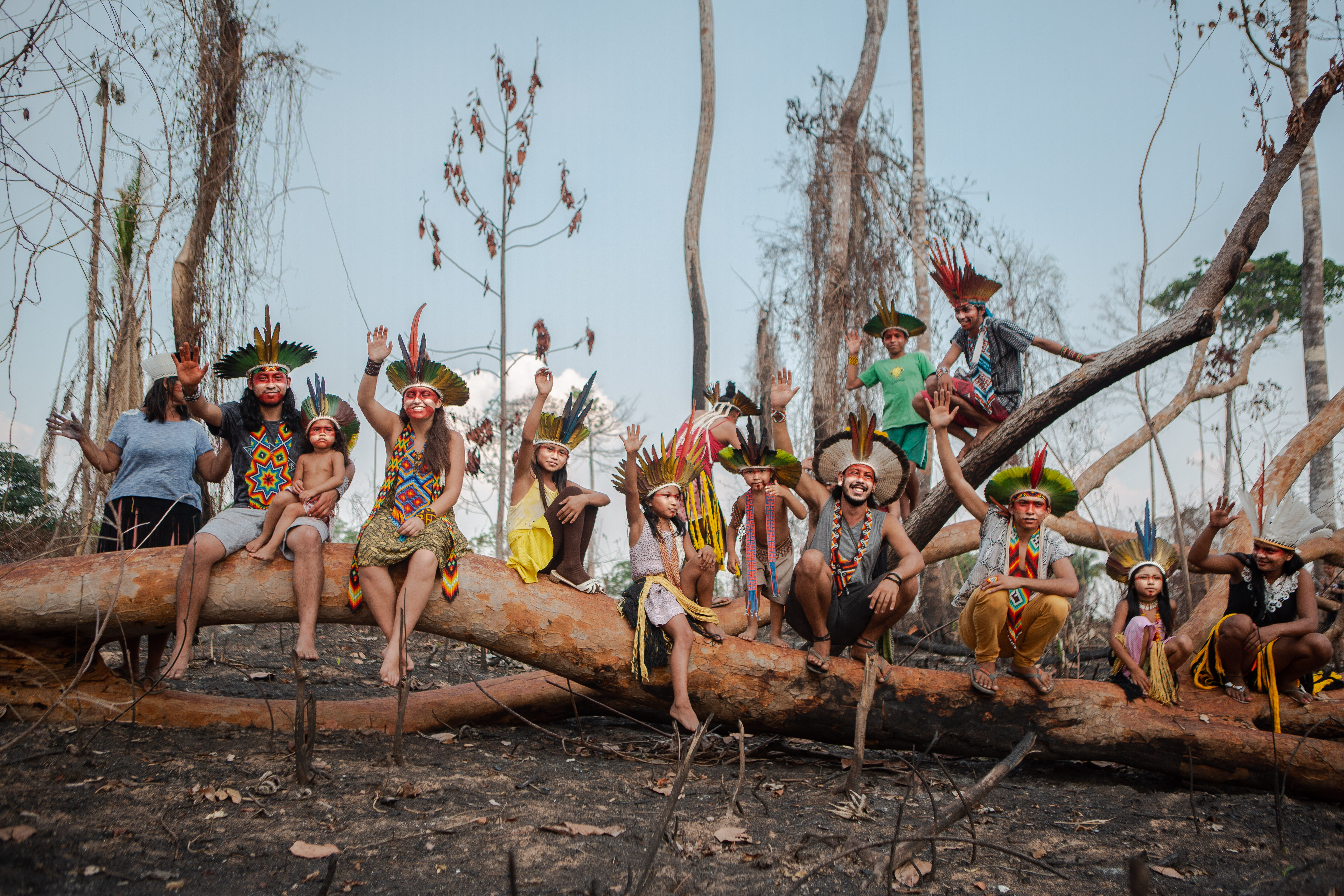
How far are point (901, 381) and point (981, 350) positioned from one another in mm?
564

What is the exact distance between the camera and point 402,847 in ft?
9.55

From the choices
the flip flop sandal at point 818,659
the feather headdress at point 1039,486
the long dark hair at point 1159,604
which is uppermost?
the feather headdress at point 1039,486

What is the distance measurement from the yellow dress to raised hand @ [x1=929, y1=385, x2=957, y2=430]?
6.96 ft

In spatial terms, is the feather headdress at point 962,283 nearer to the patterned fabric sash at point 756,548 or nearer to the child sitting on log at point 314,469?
the patterned fabric sash at point 756,548

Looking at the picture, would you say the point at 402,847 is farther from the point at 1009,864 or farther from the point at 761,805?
the point at 1009,864

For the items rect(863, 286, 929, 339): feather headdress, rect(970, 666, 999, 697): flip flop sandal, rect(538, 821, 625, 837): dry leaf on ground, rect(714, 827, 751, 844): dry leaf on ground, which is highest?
rect(863, 286, 929, 339): feather headdress

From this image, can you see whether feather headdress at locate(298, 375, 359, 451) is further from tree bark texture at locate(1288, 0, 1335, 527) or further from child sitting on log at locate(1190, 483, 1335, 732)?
tree bark texture at locate(1288, 0, 1335, 527)

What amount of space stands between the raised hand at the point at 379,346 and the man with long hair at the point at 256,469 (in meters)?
0.44

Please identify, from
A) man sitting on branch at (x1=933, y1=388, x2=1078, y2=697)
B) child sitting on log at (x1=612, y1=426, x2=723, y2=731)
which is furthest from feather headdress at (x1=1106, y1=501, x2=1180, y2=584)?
child sitting on log at (x1=612, y1=426, x2=723, y2=731)

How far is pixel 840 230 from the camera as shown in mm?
10633

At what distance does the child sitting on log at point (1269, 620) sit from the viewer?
4.71 meters

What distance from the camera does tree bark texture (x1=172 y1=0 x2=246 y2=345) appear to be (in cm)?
640

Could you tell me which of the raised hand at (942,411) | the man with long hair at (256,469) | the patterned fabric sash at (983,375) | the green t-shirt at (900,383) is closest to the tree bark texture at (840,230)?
the green t-shirt at (900,383)

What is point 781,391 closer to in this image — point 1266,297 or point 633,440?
point 633,440
